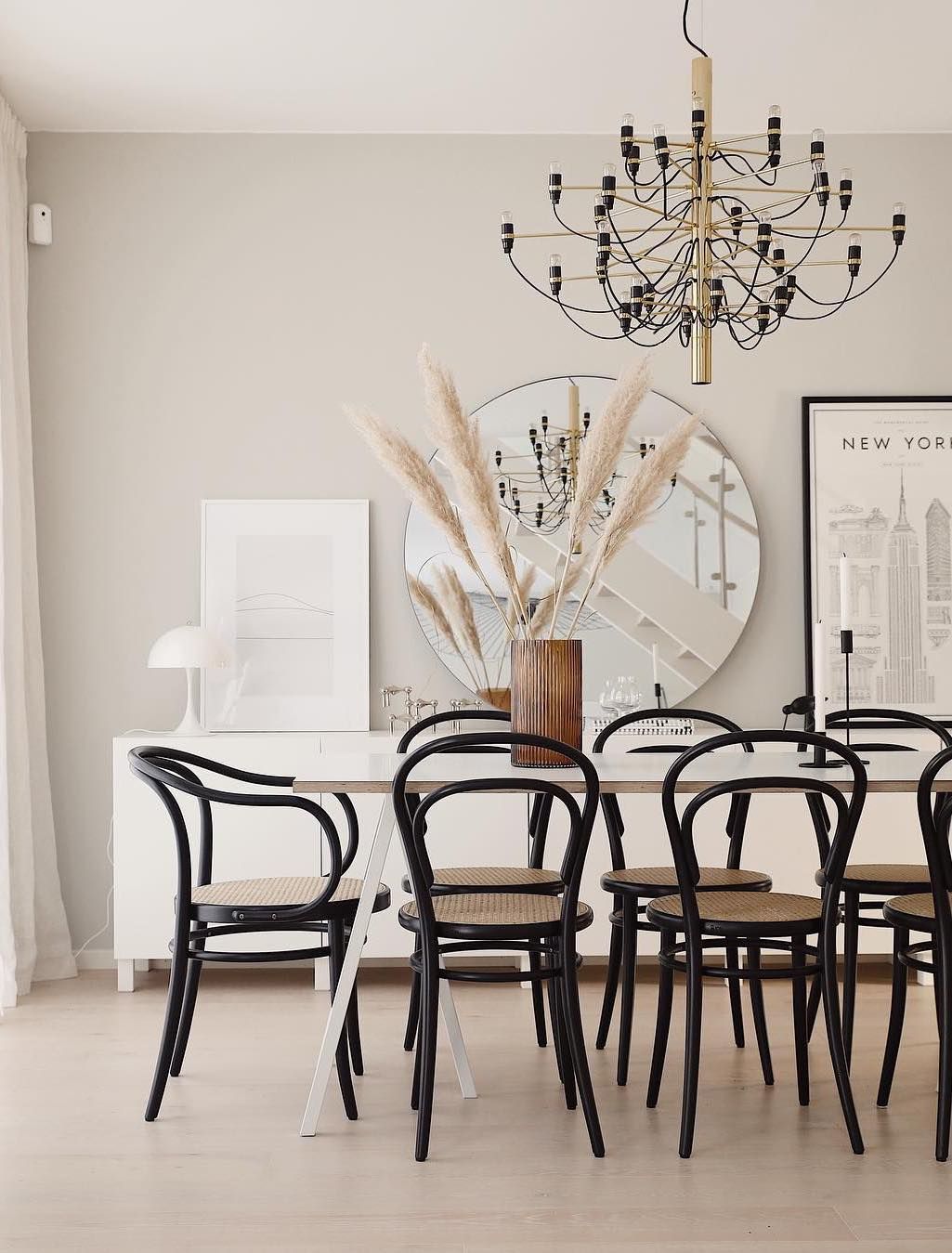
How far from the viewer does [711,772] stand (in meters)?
2.83

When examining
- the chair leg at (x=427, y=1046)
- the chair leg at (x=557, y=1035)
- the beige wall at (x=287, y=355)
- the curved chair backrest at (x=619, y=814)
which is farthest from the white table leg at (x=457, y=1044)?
the beige wall at (x=287, y=355)

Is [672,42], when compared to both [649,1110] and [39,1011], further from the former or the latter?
[39,1011]

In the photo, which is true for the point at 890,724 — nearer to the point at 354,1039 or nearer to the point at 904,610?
the point at 904,610

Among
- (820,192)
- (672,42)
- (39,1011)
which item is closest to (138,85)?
(672,42)

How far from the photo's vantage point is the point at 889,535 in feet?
14.8

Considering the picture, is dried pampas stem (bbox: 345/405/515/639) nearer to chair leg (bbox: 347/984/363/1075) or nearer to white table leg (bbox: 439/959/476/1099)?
white table leg (bbox: 439/959/476/1099)

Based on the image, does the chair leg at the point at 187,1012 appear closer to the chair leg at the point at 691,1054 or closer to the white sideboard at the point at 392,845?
the white sideboard at the point at 392,845

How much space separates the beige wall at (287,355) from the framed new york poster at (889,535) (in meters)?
0.10

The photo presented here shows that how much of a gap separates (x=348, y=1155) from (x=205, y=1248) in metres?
0.46

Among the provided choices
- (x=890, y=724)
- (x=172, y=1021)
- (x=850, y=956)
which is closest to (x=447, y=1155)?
(x=172, y=1021)

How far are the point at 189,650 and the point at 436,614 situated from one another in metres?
0.85

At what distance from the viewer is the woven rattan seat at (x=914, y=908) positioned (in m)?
2.73

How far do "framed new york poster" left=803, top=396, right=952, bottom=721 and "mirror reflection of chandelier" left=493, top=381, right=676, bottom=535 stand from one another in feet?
1.90

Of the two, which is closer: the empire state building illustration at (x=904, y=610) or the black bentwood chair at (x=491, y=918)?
the black bentwood chair at (x=491, y=918)
